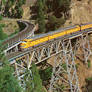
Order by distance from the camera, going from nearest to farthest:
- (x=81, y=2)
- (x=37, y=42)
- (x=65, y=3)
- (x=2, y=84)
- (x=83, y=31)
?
(x=2, y=84) < (x=37, y=42) < (x=83, y=31) < (x=65, y=3) < (x=81, y=2)

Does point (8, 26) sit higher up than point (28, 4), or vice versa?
point (28, 4)

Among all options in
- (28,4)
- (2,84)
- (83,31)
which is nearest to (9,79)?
(2,84)

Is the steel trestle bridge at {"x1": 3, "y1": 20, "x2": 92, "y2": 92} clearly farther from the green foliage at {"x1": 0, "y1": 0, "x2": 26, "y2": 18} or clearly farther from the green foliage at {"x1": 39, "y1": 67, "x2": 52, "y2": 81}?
the green foliage at {"x1": 0, "y1": 0, "x2": 26, "y2": 18}

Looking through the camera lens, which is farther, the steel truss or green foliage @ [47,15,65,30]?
green foliage @ [47,15,65,30]

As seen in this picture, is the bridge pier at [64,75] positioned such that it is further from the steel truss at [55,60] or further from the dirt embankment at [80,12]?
the dirt embankment at [80,12]

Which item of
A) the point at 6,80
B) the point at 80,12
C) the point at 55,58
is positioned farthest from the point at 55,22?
the point at 6,80

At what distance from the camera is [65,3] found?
3228 centimetres

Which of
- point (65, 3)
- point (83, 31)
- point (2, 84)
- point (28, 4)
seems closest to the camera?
point (2, 84)

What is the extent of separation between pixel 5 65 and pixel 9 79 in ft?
2.88

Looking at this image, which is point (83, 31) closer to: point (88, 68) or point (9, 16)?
point (88, 68)

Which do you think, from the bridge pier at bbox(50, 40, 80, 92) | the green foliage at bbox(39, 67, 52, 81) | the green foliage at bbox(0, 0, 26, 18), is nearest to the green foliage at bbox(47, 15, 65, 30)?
the bridge pier at bbox(50, 40, 80, 92)

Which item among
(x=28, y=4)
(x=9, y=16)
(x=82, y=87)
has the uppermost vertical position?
(x=28, y=4)

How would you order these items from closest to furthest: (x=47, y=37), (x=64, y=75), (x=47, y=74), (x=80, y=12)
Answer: (x=47, y=37) < (x=47, y=74) < (x=64, y=75) < (x=80, y=12)

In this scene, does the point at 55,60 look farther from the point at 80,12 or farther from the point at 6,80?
the point at 80,12
